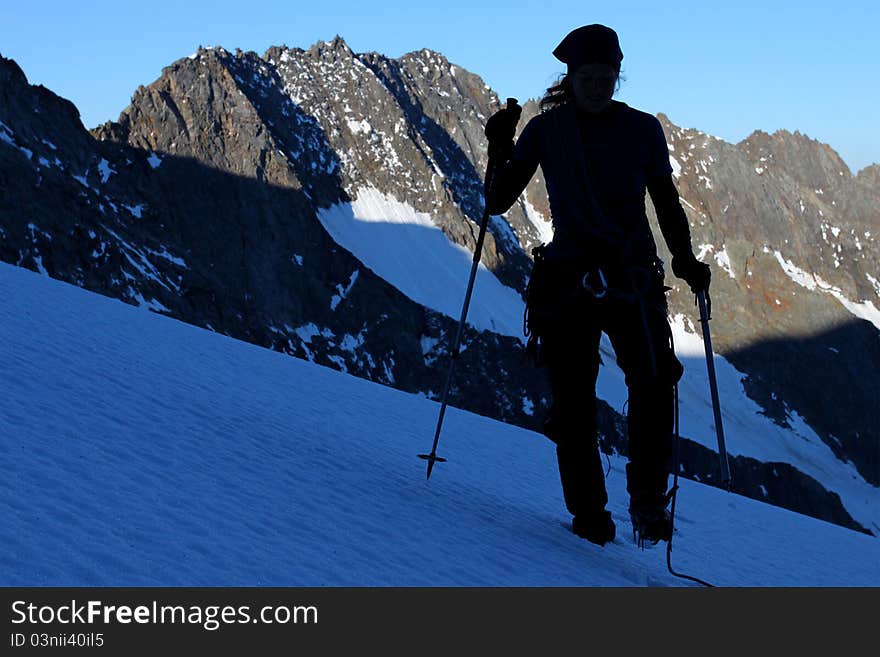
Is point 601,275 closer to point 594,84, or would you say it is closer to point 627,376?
point 627,376

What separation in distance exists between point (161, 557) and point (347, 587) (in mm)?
743

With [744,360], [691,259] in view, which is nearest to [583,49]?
[691,259]

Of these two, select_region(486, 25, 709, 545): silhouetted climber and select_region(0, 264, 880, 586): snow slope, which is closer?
select_region(0, 264, 880, 586): snow slope

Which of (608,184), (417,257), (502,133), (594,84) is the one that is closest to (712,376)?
(608,184)

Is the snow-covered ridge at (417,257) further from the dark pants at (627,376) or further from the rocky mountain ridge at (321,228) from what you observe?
the dark pants at (627,376)

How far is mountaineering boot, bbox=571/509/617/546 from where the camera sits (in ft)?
22.0

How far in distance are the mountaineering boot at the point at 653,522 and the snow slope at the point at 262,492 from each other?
28 cm

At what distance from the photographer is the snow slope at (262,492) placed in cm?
398

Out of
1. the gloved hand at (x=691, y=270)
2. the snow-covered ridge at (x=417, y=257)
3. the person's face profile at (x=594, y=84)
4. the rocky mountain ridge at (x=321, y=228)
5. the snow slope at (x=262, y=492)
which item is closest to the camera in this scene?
the snow slope at (x=262, y=492)

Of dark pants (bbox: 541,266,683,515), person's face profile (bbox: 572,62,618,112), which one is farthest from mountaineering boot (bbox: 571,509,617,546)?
person's face profile (bbox: 572,62,618,112)

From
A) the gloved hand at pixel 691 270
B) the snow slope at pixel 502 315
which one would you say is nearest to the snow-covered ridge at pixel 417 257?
the snow slope at pixel 502 315

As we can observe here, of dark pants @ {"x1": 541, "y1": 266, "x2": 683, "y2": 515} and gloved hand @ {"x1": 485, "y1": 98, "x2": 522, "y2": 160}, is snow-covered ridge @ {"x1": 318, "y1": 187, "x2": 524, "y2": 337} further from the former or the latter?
dark pants @ {"x1": 541, "y1": 266, "x2": 683, "y2": 515}

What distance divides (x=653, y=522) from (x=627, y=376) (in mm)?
946
